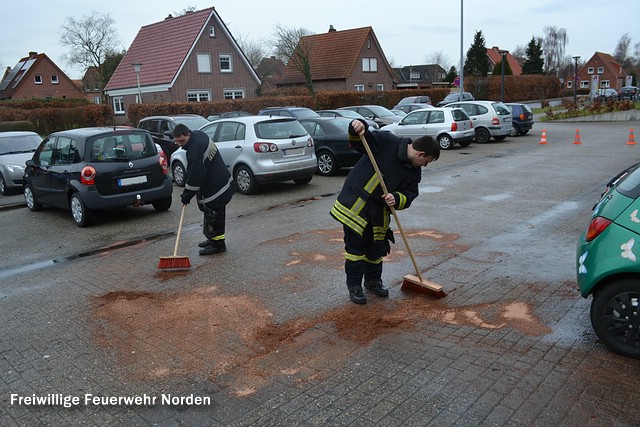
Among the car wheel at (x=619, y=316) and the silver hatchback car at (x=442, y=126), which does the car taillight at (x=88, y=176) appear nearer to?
the car wheel at (x=619, y=316)

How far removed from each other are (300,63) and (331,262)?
42.5 metres

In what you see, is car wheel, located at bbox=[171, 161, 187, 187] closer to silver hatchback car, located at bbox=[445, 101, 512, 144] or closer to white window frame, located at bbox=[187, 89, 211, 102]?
silver hatchback car, located at bbox=[445, 101, 512, 144]

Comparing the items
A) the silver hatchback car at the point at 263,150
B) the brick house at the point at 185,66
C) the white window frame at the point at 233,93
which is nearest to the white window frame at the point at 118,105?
the brick house at the point at 185,66

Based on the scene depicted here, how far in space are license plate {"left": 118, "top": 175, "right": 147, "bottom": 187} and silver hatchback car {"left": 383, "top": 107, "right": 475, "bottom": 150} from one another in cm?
1171

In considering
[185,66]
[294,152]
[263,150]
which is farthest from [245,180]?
[185,66]

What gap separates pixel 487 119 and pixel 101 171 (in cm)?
1633

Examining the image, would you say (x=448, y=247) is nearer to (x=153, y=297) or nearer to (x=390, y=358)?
(x=390, y=358)

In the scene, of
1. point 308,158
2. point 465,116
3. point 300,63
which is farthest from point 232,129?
point 300,63

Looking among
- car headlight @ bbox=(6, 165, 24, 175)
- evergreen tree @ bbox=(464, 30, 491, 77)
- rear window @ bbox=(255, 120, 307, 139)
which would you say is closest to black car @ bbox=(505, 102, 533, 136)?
rear window @ bbox=(255, 120, 307, 139)

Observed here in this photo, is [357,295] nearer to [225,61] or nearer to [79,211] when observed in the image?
[79,211]

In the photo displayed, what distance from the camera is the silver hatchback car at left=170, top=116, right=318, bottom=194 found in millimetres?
11547

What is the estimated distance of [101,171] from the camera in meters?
9.09

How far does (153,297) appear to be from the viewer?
5727mm

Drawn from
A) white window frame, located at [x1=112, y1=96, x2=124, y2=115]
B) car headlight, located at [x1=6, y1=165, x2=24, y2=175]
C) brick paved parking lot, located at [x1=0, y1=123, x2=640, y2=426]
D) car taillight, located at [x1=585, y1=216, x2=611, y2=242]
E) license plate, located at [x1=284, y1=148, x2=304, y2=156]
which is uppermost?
white window frame, located at [x1=112, y1=96, x2=124, y2=115]
